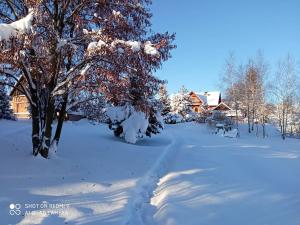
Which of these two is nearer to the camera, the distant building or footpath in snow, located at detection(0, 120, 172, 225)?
footpath in snow, located at detection(0, 120, 172, 225)

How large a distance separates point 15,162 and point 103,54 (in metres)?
3.74

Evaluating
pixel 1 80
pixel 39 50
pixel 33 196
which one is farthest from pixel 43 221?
pixel 1 80

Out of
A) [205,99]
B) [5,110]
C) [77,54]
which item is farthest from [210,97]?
[77,54]

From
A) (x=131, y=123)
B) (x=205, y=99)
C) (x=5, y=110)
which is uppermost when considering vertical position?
(x=205, y=99)

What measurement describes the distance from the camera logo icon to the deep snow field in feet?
0.05

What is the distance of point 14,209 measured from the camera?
6133mm

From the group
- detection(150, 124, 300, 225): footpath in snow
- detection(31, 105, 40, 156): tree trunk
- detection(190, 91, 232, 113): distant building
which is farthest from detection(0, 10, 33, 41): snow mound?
detection(190, 91, 232, 113): distant building

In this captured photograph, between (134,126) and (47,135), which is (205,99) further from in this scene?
(47,135)

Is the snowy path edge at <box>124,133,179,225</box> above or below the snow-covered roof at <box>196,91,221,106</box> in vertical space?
below

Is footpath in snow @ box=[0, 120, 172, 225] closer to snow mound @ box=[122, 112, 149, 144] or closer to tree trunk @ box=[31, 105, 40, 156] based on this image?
tree trunk @ box=[31, 105, 40, 156]

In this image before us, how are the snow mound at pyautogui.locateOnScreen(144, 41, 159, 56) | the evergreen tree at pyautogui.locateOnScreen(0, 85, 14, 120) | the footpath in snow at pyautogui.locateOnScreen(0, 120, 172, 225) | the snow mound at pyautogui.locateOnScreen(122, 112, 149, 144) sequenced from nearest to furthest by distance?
the footpath in snow at pyautogui.locateOnScreen(0, 120, 172, 225), the snow mound at pyautogui.locateOnScreen(144, 41, 159, 56), the snow mound at pyautogui.locateOnScreen(122, 112, 149, 144), the evergreen tree at pyautogui.locateOnScreen(0, 85, 14, 120)

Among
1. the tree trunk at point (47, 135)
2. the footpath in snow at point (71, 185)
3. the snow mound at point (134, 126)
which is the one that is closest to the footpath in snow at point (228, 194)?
the footpath in snow at point (71, 185)

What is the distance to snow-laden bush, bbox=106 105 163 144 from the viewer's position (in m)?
19.8

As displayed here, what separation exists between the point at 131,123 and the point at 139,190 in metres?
11.9
